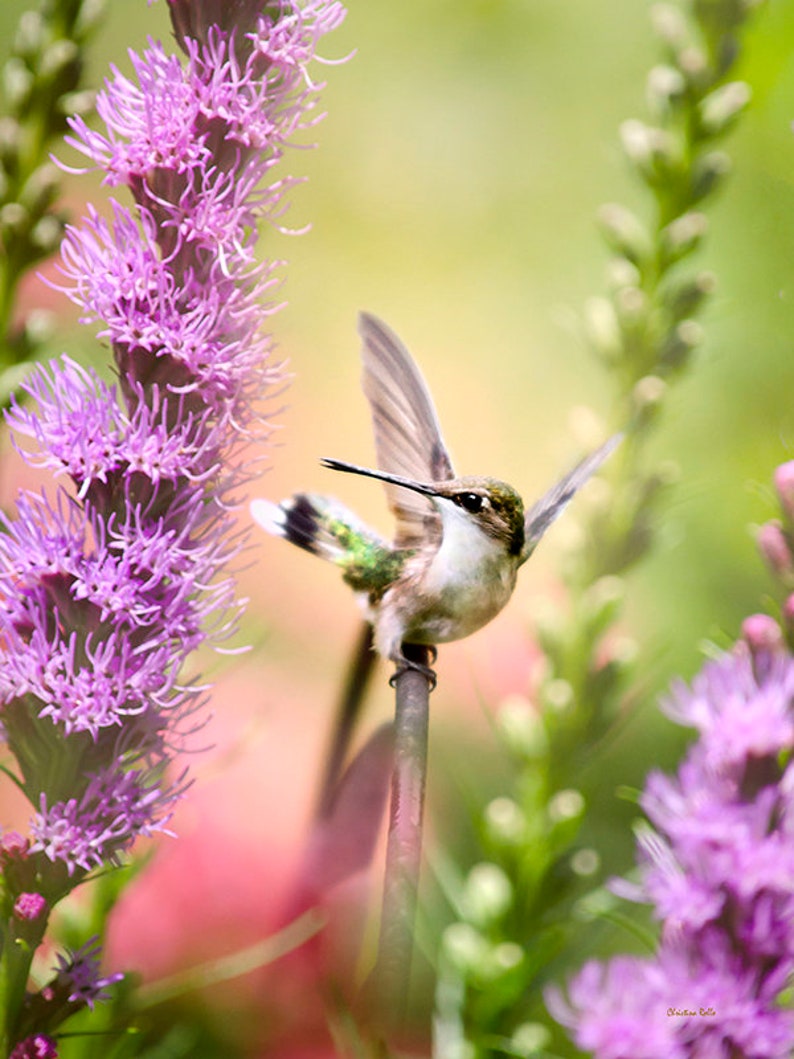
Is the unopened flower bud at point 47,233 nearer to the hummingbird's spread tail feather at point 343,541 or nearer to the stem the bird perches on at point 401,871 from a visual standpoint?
the hummingbird's spread tail feather at point 343,541

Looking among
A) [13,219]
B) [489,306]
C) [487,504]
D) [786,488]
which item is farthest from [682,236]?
[489,306]

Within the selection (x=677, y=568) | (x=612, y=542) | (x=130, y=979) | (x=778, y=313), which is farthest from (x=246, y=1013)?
(x=778, y=313)

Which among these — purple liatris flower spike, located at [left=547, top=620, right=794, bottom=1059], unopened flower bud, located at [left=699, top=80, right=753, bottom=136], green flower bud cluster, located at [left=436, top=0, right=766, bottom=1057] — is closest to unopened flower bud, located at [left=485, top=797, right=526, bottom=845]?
green flower bud cluster, located at [left=436, top=0, right=766, bottom=1057]

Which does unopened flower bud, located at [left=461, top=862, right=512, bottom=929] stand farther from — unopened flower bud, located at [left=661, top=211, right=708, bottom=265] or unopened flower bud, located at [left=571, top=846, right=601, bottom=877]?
unopened flower bud, located at [left=661, top=211, right=708, bottom=265]

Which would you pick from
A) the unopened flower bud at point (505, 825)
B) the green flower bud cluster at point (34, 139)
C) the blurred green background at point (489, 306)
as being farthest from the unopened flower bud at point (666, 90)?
the unopened flower bud at point (505, 825)

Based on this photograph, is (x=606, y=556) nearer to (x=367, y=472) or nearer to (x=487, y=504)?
(x=487, y=504)

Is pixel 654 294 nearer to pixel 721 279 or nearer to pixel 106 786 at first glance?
pixel 106 786
